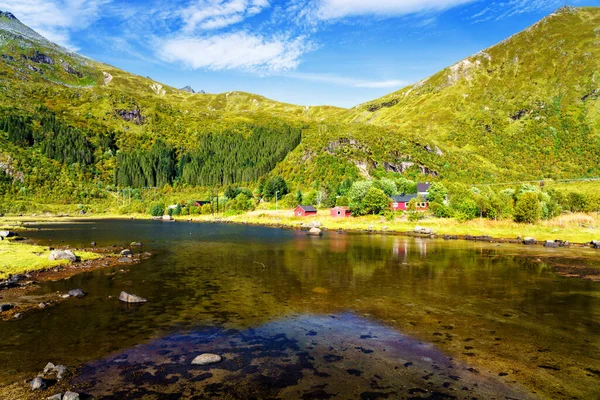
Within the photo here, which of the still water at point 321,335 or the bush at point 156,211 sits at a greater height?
the bush at point 156,211

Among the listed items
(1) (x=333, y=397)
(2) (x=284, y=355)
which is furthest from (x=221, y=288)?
(1) (x=333, y=397)

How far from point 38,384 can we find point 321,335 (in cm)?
1484

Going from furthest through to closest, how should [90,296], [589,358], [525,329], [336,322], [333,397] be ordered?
[90,296] → [336,322] → [525,329] → [589,358] → [333,397]

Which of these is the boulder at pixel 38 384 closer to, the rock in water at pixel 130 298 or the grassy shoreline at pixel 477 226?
the rock in water at pixel 130 298

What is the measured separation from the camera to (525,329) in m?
24.0

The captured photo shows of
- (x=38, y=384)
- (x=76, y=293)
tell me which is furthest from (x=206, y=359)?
(x=76, y=293)

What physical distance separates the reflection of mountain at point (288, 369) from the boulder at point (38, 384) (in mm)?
1474

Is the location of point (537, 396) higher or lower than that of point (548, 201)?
lower

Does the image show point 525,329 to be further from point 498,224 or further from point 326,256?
point 498,224

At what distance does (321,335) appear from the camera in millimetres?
23203

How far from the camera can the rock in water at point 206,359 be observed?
61.1ft

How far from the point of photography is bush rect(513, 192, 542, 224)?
84938mm

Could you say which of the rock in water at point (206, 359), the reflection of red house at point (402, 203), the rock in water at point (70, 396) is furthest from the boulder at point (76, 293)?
the reflection of red house at point (402, 203)

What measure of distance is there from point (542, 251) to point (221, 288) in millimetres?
55116
